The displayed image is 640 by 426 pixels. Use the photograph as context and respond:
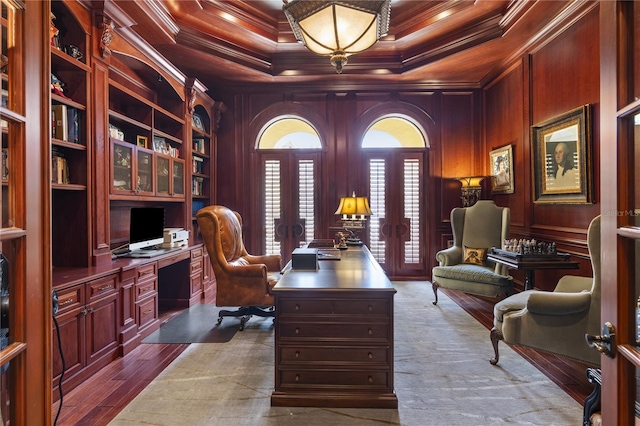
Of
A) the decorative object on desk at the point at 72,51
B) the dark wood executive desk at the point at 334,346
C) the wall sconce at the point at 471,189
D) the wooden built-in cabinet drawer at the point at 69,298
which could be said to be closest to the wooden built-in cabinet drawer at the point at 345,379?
the dark wood executive desk at the point at 334,346

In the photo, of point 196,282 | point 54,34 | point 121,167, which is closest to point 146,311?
point 196,282

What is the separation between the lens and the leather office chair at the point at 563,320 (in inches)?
88.0

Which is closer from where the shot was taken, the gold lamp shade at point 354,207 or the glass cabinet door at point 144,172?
the glass cabinet door at point 144,172

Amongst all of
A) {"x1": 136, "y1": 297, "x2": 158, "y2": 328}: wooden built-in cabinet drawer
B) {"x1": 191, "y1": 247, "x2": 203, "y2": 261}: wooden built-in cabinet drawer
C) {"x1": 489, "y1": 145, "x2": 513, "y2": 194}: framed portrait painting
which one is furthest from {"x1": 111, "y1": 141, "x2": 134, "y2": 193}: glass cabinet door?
{"x1": 489, "y1": 145, "x2": 513, "y2": 194}: framed portrait painting

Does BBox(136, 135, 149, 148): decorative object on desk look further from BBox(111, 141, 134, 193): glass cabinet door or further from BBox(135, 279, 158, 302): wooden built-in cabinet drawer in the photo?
BBox(135, 279, 158, 302): wooden built-in cabinet drawer

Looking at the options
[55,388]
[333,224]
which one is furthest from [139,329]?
[333,224]

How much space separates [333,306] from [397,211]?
402cm

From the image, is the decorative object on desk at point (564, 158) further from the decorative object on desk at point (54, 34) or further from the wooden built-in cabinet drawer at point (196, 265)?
the decorative object on desk at point (54, 34)

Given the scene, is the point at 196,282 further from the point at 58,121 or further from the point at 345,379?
the point at 345,379

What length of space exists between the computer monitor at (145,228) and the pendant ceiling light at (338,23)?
2.44m

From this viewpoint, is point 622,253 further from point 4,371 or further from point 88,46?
point 88,46

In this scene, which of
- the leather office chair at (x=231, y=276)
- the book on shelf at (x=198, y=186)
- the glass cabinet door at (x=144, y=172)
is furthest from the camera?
the book on shelf at (x=198, y=186)

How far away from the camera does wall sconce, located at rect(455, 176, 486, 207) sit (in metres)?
5.27

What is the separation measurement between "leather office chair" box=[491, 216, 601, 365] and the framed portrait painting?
2838 millimetres
